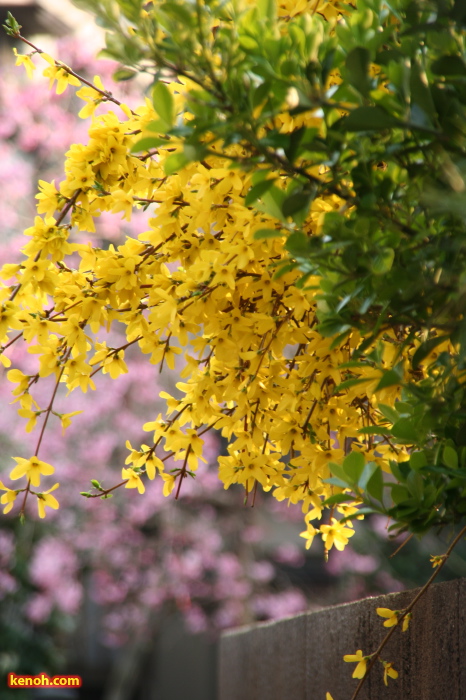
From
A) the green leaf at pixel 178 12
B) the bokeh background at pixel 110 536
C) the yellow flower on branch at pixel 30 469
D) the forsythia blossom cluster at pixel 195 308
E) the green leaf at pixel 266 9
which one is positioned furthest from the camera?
the bokeh background at pixel 110 536

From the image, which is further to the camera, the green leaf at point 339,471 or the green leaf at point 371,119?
the green leaf at point 339,471

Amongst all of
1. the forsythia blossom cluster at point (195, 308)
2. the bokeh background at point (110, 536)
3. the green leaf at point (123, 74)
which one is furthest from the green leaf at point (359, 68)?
the bokeh background at point (110, 536)

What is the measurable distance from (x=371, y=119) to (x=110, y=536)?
6.57 m

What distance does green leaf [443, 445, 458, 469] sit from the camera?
834 millimetres

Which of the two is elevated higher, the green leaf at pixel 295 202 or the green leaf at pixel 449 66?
the green leaf at pixel 449 66

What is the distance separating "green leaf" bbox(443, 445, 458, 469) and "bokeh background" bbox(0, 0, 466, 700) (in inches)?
206

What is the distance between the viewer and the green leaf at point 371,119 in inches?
26.2

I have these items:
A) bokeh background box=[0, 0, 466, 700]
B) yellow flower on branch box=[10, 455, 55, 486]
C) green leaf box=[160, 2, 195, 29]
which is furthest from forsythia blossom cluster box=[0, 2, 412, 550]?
bokeh background box=[0, 0, 466, 700]

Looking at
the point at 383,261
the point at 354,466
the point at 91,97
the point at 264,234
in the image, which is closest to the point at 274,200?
the point at 264,234

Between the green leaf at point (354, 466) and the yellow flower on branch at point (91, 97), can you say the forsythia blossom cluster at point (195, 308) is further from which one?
the green leaf at point (354, 466)

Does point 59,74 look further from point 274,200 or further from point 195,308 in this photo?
point 274,200

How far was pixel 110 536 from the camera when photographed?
6828mm

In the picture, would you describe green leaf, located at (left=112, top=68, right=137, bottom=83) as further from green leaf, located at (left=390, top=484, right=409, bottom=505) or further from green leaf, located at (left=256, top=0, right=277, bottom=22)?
green leaf, located at (left=390, top=484, right=409, bottom=505)

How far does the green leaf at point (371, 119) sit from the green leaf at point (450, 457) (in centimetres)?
37
